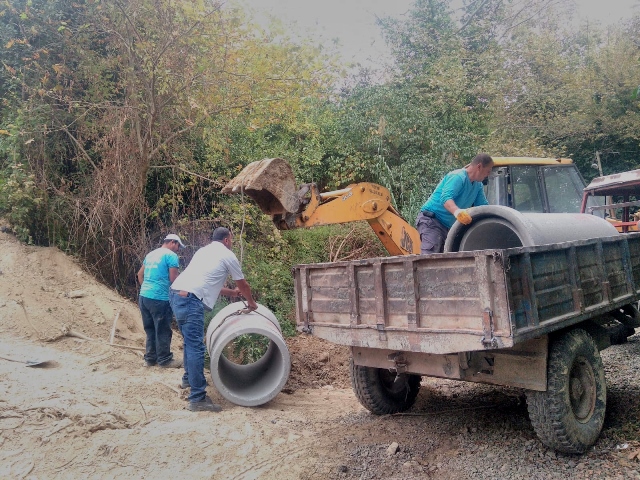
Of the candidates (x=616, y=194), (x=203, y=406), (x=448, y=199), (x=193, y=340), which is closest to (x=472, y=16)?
(x=616, y=194)

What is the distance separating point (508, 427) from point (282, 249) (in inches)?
240

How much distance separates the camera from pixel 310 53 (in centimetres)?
1443

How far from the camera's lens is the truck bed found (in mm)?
3406

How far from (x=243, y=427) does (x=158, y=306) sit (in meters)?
2.16

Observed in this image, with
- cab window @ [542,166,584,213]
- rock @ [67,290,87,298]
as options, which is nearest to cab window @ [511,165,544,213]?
cab window @ [542,166,584,213]

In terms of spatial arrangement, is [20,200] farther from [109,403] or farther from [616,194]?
[616,194]

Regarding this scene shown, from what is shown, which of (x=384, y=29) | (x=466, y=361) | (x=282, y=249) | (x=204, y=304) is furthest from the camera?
(x=384, y=29)

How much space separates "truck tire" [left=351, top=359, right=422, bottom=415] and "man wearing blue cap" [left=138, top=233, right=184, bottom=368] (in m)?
2.59

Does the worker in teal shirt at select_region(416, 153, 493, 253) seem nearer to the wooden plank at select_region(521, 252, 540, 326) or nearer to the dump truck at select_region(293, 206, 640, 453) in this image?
the dump truck at select_region(293, 206, 640, 453)

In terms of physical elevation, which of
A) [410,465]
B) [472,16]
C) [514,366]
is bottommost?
[410,465]

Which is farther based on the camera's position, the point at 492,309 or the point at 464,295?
the point at 464,295

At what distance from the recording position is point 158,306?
653 cm

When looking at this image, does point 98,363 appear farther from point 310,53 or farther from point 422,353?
point 310,53

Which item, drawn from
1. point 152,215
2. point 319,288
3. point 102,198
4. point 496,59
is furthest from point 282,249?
point 496,59
